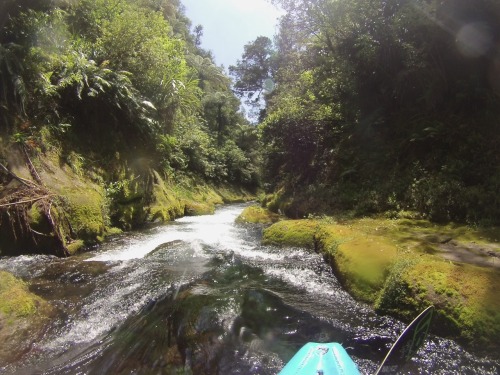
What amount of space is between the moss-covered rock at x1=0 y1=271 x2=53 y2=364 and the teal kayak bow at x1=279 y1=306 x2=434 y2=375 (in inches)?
112

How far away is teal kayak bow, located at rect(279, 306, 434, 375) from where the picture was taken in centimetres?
271

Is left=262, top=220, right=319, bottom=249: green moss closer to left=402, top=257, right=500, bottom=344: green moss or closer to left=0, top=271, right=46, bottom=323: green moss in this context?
left=402, top=257, right=500, bottom=344: green moss

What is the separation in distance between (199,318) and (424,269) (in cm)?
287

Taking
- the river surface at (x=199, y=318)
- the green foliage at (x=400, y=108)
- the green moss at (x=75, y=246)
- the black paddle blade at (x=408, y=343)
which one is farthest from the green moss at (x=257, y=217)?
the black paddle blade at (x=408, y=343)

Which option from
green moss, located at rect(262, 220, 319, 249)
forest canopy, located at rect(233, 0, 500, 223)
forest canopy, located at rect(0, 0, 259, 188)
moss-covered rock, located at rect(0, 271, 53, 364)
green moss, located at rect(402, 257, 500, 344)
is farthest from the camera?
forest canopy, located at rect(0, 0, 259, 188)

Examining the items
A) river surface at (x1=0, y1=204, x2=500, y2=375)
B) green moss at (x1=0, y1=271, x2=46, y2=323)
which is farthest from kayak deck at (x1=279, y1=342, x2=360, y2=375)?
green moss at (x1=0, y1=271, x2=46, y2=323)

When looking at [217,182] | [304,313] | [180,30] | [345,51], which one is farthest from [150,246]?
[180,30]

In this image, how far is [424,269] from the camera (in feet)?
13.8

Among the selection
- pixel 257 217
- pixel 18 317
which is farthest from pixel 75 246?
pixel 257 217

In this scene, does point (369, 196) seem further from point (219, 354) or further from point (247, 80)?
point (247, 80)

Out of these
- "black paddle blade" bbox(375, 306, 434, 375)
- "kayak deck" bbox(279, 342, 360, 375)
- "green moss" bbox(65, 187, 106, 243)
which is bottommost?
"black paddle blade" bbox(375, 306, 434, 375)

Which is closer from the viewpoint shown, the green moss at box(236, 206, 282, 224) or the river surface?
the river surface

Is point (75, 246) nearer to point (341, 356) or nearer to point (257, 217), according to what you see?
point (341, 356)

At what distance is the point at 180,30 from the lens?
3441 centimetres
